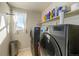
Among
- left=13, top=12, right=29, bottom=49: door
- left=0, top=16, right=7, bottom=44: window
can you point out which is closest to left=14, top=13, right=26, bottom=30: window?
left=13, top=12, right=29, bottom=49: door

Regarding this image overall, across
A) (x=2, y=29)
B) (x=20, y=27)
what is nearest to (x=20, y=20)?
(x=20, y=27)

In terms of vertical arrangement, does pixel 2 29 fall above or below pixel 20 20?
below

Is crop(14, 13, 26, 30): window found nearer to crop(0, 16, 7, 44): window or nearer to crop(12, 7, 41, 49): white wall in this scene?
crop(12, 7, 41, 49): white wall

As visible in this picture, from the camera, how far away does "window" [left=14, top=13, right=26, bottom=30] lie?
152 cm

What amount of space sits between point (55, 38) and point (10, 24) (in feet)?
3.75

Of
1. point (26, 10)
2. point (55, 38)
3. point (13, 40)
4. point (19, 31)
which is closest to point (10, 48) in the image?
point (13, 40)

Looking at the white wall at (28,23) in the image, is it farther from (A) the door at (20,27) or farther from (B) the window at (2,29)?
(B) the window at (2,29)

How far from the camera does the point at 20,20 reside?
154cm

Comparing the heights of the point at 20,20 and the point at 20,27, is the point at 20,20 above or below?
above

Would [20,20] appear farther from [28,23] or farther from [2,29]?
[2,29]

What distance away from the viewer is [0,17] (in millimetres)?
1475

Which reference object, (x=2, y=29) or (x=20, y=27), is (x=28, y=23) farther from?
(x=2, y=29)

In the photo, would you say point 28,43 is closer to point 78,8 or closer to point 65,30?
point 78,8

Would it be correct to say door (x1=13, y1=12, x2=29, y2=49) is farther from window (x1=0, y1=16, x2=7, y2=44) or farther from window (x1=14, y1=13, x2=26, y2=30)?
window (x1=0, y1=16, x2=7, y2=44)
